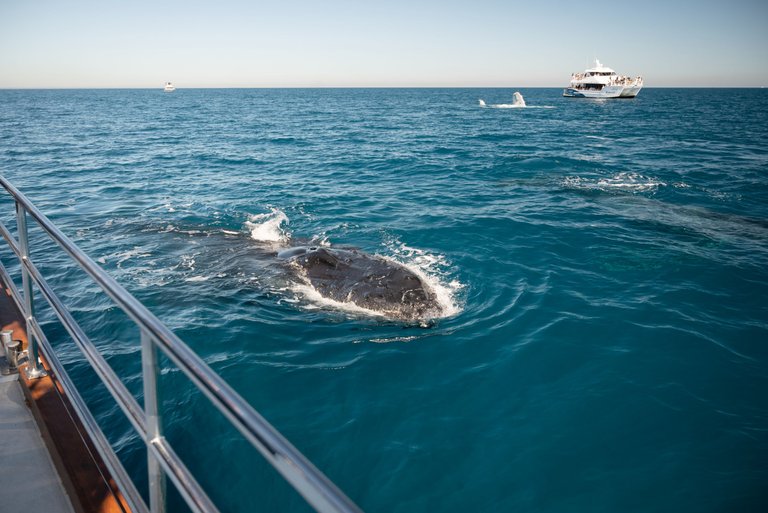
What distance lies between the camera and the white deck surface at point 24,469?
2.85 meters

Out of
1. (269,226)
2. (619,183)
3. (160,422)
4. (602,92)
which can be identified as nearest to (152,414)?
(160,422)

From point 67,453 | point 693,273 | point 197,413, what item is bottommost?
point 197,413

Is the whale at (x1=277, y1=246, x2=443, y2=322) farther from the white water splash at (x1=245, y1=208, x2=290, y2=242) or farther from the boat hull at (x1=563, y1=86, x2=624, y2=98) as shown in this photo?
the boat hull at (x1=563, y1=86, x2=624, y2=98)

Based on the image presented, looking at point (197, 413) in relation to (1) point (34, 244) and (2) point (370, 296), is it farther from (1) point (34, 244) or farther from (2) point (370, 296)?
(1) point (34, 244)

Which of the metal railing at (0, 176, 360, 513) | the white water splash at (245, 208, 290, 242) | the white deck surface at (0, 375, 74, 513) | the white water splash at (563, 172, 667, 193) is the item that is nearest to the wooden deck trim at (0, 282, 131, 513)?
the white deck surface at (0, 375, 74, 513)

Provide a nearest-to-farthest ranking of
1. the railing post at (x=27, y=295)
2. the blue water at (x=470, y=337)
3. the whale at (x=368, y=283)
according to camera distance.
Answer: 1. the railing post at (x=27, y=295)
2. the blue water at (x=470, y=337)
3. the whale at (x=368, y=283)

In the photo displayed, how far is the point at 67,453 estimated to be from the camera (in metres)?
3.25

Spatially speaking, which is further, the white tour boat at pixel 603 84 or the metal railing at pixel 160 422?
the white tour boat at pixel 603 84

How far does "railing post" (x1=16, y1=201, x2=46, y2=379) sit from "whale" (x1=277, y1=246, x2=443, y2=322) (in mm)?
5474

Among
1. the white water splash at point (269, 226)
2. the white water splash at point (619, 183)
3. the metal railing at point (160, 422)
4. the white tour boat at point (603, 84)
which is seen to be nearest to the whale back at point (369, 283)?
the white water splash at point (269, 226)

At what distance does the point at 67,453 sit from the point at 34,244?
1249 cm

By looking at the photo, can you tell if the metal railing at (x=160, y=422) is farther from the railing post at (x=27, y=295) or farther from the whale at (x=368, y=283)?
the whale at (x=368, y=283)

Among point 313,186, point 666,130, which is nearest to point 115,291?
point 313,186

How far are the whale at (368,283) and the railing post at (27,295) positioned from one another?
5.47 metres
